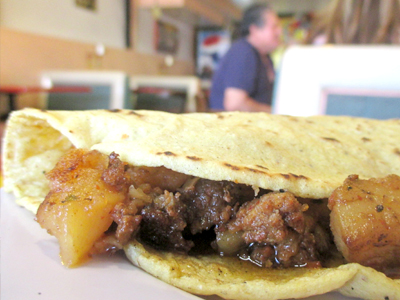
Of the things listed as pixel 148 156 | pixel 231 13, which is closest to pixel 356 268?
pixel 148 156

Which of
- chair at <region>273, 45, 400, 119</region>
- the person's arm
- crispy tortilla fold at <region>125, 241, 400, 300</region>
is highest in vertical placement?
chair at <region>273, 45, 400, 119</region>

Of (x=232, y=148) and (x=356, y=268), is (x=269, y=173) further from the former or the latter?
(x=356, y=268)

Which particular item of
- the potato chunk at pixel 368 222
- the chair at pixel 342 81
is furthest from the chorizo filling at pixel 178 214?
the chair at pixel 342 81

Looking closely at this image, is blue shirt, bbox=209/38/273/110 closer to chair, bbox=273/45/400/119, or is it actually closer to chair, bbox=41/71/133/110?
chair, bbox=273/45/400/119

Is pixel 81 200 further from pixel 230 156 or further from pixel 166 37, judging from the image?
pixel 166 37

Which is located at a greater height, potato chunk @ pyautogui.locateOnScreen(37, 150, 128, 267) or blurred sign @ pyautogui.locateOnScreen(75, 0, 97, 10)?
blurred sign @ pyautogui.locateOnScreen(75, 0, 97, 10)

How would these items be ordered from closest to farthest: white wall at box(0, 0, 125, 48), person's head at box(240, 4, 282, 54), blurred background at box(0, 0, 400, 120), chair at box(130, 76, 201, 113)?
blurred background at box(0, 0, 400, 120), person's head at box(240, 4, 282, 54), white wall at box(0, 0, 125, 48), chair at box(130, 76, 201, 113)

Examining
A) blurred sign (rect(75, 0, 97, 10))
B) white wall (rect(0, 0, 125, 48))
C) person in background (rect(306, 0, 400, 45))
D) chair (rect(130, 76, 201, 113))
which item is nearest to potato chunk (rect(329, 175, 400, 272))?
person in background (rect(306, 0, 400, 45))
